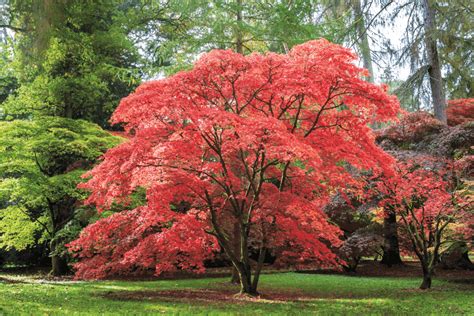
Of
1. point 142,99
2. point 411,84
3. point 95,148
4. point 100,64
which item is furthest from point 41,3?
point 411,84

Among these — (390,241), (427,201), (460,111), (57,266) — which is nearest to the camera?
(427,201)

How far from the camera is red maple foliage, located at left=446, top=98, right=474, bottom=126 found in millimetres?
17828

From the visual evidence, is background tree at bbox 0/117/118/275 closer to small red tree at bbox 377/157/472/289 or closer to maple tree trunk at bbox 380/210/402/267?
small red tree at bbox 377/157/472/289

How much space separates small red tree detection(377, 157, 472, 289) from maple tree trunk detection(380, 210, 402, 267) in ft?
9.82

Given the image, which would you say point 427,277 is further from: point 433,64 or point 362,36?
point 362,36

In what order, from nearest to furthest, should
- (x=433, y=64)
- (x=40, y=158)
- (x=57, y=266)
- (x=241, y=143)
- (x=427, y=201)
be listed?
(x=241, y=143), (x=427, y=201), (x=40, y=158), (x=57, y=266), (x=433, y=64)

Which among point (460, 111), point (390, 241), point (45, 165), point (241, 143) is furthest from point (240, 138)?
point (460, 111)

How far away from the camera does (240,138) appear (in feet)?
23.4

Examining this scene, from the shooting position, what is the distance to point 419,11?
15.5 meters

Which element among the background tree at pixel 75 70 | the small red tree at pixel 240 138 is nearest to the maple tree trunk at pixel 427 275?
the small red tree at pixel 240 138

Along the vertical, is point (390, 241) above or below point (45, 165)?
below

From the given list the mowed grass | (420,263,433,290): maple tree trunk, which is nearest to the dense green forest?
(420,263,433,290): maple tree trunk

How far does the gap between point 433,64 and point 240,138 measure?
1166 centimetres

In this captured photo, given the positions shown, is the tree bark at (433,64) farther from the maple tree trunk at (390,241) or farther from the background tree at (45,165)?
the background tree at (45,165)
